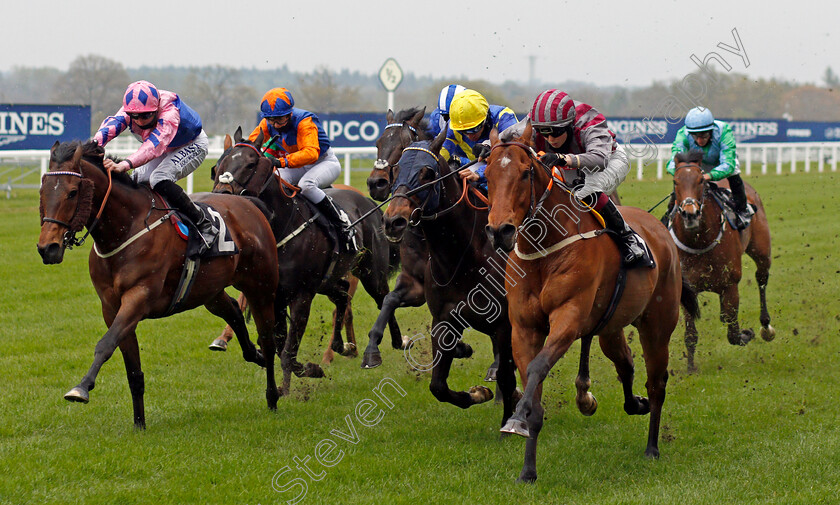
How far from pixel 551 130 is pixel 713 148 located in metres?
3.54

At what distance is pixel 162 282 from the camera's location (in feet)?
17.3

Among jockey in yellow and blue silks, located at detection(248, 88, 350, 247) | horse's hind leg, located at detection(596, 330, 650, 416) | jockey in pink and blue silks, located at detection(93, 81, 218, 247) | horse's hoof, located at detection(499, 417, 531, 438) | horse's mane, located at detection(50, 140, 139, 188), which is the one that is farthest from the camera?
jockey in yellow and blue silks, located at detection(248, 88, 350, 247)

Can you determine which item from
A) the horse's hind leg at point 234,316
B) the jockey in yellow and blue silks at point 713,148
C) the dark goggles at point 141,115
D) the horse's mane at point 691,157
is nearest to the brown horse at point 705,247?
the horse's mane at point 691,157

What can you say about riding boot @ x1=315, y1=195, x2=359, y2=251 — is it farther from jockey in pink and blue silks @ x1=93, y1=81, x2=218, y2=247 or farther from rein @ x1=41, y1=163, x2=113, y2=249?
rein @ x1=41, y1=163, x2=113, y2=249

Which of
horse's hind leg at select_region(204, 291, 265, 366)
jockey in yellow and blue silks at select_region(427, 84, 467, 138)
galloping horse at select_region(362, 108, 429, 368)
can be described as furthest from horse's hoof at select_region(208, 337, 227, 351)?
jockey in yellow and blue silks at select_region(427, 84, 467, 138)

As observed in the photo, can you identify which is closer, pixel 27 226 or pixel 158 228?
pixel 158 228

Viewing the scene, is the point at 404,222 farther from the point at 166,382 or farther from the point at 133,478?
the point at 166,382

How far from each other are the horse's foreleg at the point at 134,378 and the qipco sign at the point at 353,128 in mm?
13794

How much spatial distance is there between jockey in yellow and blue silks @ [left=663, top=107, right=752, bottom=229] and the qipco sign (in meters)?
11.8

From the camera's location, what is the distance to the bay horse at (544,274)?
13.3 feet

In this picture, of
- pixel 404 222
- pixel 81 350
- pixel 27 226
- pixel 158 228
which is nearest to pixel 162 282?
pixel 158 228

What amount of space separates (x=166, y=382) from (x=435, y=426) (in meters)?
2.26

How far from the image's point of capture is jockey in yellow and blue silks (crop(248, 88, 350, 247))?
22.1ft

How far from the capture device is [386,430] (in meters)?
5.55
